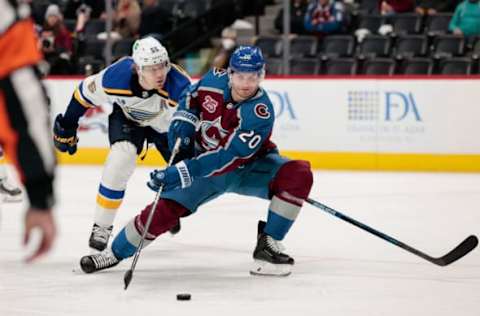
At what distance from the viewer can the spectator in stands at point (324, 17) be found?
10.5 m

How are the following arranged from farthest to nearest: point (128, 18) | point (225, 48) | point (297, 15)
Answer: point (128, 18)
point (297, 15)
point (225, 48)

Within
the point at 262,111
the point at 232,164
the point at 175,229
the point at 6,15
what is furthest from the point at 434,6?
the point at 6,15

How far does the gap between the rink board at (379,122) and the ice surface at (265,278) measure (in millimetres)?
1189

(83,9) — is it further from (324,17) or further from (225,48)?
(324,17)

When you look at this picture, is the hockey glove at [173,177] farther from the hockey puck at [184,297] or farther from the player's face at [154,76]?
the player's face at [154,76]

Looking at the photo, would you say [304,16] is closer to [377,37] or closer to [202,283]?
[377,37]

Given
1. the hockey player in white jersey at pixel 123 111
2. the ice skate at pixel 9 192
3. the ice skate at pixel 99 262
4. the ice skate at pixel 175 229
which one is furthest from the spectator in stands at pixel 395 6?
the ice skate at pixel 99 262

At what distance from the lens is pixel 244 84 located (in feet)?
15.2

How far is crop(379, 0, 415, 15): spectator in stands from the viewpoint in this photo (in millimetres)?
10733

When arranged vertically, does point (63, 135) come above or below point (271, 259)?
above

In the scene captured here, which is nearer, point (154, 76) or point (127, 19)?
point (154, 76)

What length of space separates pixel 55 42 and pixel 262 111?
6.67m

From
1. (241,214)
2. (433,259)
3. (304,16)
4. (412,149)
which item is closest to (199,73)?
(304,16)

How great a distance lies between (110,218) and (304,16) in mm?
6030
